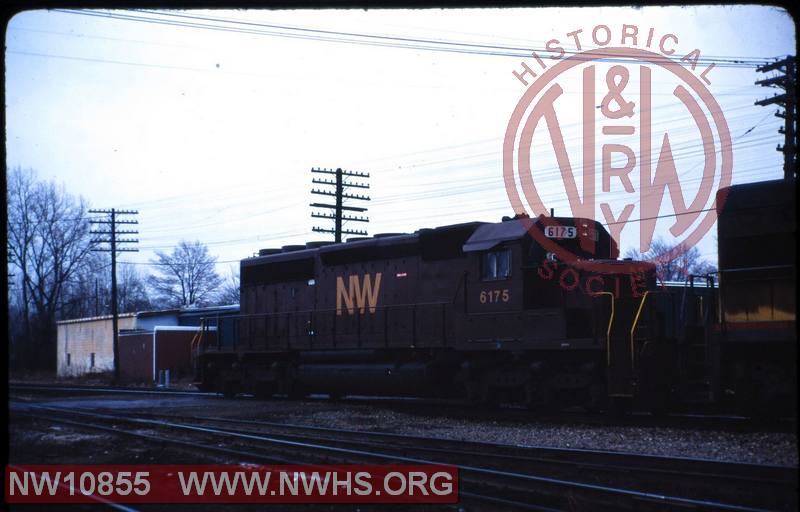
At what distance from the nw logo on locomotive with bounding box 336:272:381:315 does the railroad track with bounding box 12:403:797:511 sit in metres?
6.41

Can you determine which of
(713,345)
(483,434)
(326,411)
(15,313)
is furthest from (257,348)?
(15,313)

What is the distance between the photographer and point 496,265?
16359mm

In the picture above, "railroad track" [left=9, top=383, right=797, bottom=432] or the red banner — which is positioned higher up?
the red banner

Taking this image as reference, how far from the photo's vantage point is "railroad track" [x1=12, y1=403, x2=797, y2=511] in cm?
762

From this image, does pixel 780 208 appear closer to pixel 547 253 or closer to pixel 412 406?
pixel 547 253

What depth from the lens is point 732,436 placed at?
1162 cm

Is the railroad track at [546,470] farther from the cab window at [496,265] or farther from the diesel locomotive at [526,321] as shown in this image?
the cab window at [496,265]

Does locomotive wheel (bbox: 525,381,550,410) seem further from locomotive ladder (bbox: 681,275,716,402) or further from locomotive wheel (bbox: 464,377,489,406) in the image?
locomotive ladder (bbox: 681,275,716,402)

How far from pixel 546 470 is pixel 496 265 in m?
7.42

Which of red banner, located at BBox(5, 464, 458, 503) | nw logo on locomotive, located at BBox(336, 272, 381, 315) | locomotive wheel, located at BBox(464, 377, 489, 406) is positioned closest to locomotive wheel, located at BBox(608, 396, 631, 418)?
locomotive wheel, located at BBox(464, 377, 489, 406)

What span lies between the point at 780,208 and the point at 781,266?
2.81 ft

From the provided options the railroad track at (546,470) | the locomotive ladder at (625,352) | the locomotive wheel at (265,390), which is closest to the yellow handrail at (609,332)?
the locomotive ladder at (625,352)

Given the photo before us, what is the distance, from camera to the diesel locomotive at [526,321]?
12.0 m

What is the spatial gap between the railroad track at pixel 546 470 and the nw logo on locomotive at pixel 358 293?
6407 millimetres
